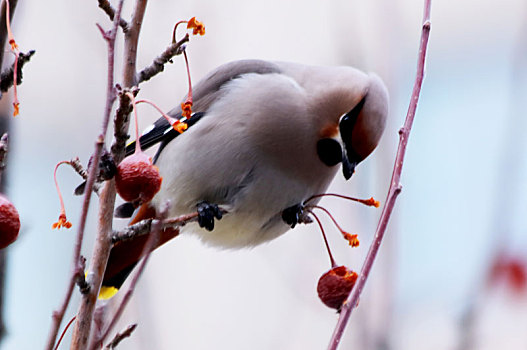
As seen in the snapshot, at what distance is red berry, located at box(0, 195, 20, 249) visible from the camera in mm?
1495

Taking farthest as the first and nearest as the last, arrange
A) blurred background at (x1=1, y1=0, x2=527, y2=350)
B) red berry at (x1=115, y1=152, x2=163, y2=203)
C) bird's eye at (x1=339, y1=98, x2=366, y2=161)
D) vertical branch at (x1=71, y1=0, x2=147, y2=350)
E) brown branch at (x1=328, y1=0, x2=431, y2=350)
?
bird's eye at (x1=339, y1=98, x2=366, y2=161) → blurred background at (x1=1, y1=0, x2=527, y2=350) → red berry at (x1=115, y1=152, x2=163, y2=203) → vertical branch at (x1=71, y1=0, x2=147, y2=350) → brown branch at (x1=328, y1=0, x2=431, y2=350)

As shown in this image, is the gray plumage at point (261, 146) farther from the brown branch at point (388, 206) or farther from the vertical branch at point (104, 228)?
the brown branch at point (388, 206)

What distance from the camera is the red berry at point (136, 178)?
5.52ft

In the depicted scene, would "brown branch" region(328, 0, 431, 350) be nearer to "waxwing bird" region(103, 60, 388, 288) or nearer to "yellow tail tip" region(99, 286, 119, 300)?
"waxwing bird" region(103, 60, 388, 288)

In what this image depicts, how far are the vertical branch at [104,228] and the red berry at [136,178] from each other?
0.05 m

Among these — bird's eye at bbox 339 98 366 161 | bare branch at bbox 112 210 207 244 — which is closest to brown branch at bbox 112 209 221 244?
bare branch at bbox 112 210 207 244

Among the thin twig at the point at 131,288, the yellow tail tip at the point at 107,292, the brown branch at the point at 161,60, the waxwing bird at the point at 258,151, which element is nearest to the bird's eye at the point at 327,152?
the waxwing bird at the point at 258,151

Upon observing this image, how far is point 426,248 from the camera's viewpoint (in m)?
4.17

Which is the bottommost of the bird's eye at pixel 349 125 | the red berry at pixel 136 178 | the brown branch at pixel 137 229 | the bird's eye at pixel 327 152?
the bird's eye at pixel 327 152

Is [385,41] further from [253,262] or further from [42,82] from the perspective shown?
[42,82]

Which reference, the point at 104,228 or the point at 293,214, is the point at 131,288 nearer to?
the point at 104,228

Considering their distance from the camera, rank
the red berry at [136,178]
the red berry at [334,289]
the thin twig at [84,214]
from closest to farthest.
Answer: the thin twig at [84,214] < the red berry at [136,178] < the red berry at [334,289]

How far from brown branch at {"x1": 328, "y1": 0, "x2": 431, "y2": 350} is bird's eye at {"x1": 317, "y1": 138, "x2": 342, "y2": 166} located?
4.55ft

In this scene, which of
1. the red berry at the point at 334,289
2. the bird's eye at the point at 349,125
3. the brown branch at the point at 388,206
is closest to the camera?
the brown branch at the point at 388,206
